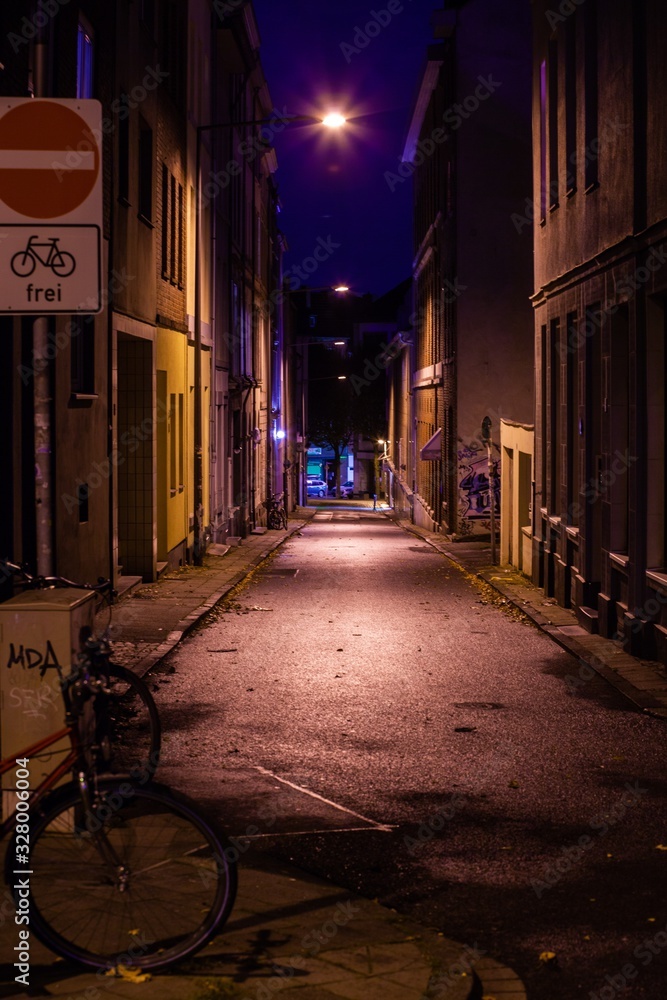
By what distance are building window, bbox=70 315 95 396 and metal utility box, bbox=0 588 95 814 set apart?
9246 millimetres

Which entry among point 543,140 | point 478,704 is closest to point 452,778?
point 478,704

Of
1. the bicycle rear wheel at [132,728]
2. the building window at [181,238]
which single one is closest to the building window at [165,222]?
the building window at [181,238]

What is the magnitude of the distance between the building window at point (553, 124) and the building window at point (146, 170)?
6240 mm

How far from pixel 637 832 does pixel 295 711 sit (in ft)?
12.5

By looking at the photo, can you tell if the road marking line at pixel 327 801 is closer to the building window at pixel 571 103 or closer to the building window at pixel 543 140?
the building window at pixel 571 103

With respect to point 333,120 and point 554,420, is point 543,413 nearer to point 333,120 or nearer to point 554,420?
point 554,420

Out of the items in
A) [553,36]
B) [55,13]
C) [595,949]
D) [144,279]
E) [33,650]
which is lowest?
[595,949]

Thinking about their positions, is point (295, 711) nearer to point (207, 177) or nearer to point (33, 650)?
point (33, 650)

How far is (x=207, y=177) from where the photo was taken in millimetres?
28469

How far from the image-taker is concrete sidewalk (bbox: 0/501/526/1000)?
4.82 m

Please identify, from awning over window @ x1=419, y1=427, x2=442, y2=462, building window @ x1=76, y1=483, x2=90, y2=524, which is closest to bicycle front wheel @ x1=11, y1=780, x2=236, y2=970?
building window @ x1=76, y1=483, x2=90, y2=524

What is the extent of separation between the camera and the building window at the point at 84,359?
15492 millimetres

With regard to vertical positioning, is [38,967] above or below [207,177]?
below

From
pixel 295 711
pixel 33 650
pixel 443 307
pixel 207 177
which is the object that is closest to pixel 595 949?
pixel 33 650
